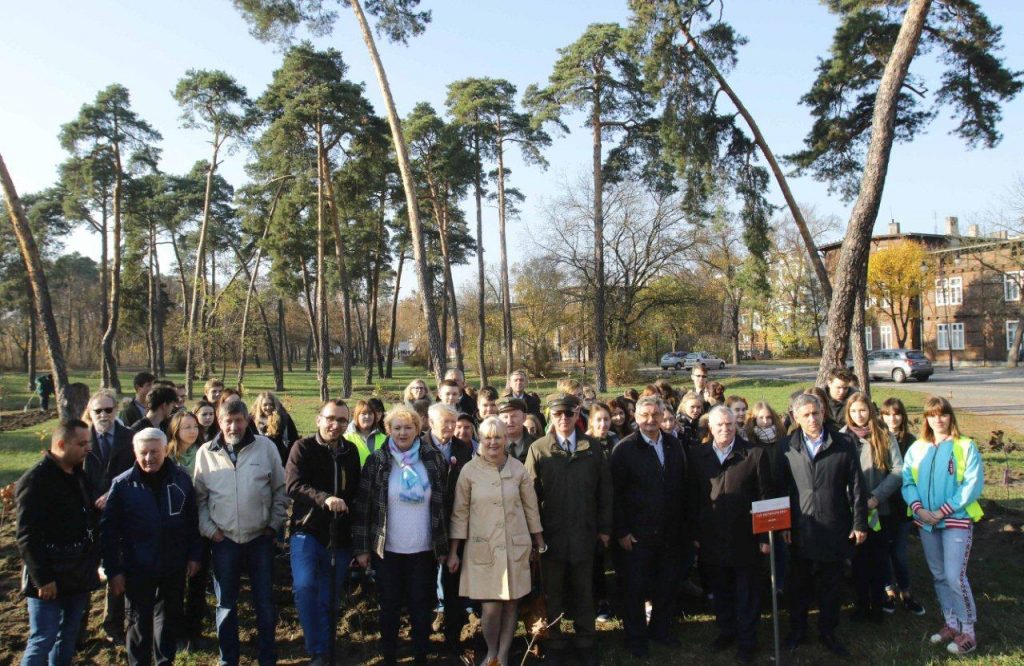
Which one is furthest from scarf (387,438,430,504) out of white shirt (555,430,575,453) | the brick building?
the brick building

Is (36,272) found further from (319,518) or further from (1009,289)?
(1009,289)

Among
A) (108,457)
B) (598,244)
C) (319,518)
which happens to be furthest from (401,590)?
(598,244)

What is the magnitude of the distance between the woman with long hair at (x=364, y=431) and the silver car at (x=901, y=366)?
93.0 feet

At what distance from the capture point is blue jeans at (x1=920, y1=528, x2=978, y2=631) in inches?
169

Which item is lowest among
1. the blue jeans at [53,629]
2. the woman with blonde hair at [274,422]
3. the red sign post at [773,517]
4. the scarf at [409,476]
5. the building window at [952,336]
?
the blue jeans at [53,629]

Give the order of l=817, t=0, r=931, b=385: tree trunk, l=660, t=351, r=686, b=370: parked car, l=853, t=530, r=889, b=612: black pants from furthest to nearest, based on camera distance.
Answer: l=660, t=351, r=686, b=370: parked car < l=817, t=0, r=931, b=385: tree trunk < l=853, t=530, r=889, b=612: black pants

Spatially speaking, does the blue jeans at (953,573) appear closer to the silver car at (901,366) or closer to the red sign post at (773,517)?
the red sign post at (773,517)

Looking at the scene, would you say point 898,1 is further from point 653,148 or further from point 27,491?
point 27,491

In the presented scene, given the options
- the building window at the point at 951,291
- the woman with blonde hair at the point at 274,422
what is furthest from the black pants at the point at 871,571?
the building window at the point at 951,291

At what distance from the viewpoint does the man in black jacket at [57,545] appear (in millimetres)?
3537

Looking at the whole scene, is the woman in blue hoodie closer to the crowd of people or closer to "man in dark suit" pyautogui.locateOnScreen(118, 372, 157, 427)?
the crowd of people

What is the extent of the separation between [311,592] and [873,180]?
10.4 metres

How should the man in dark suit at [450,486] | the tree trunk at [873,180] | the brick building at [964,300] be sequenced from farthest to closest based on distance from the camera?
the brick building at [964,300]
the tree trunk at [873,180]
the man in dark suit at [450,486]

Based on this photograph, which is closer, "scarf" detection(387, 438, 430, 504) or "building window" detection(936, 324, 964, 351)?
"scarf" detection(387, 438, 430, 504)
